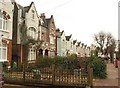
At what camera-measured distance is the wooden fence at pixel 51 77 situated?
1346cm

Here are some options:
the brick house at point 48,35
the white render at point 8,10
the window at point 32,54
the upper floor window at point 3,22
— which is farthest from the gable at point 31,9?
the upper floor window at point 3,22

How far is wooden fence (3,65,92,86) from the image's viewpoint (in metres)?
13.5

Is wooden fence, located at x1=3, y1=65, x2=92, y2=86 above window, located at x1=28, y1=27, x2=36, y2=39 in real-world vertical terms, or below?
below

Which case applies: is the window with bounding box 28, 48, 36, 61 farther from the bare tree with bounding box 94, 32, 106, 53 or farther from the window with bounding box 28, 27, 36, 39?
the bare tree with bounding box 94, 32, 106, 53

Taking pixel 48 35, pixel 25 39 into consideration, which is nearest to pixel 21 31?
pixel 25 39

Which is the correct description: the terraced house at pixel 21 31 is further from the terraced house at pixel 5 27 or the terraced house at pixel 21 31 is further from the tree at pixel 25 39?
the terraced house at pixel 5 27

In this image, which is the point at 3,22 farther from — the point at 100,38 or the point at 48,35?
the point at 100,38

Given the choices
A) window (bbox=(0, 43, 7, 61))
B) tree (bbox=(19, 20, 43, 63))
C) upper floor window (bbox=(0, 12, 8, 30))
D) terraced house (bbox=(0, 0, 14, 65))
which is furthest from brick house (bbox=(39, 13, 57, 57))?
window (bbox=(0, 43, 7, 61))

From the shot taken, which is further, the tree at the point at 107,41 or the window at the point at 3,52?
the tree at the point at 107,41

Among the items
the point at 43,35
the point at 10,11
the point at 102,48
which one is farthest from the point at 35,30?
the point at 102,48

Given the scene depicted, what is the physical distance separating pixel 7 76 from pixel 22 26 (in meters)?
14.5

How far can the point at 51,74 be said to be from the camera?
13.9 m

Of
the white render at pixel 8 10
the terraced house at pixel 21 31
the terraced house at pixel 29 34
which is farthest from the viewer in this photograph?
the terraced house at pixel 29 34

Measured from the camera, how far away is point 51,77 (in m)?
13.9
